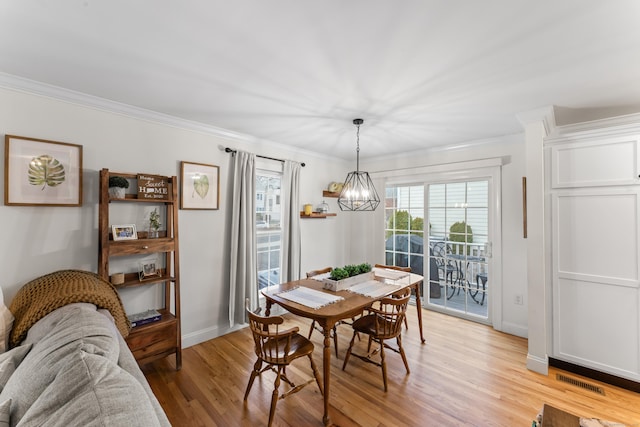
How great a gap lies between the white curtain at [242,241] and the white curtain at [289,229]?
578mm

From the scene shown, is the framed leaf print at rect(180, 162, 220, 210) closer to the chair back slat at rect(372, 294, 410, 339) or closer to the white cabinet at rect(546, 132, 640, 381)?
the chair back slat at rect(372, 294, 410, 339)

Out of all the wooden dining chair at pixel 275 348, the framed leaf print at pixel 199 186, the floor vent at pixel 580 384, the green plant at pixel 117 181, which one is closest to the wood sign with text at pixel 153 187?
the green plant at pixel 117 181

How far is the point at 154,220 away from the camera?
8.65 ft

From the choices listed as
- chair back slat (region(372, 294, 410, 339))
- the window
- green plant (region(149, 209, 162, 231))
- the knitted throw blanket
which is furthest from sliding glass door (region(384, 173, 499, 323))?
the knitted throw blanket

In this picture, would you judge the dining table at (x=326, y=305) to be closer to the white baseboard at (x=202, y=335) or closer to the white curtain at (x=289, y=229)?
the white curtain at (x=289, y=229)

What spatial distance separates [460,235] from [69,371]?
13.4ft

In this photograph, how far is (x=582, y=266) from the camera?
253 cm

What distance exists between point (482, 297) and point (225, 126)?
397 cm

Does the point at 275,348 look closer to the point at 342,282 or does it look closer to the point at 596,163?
the point at 342,282

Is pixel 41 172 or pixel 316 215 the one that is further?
pixel 316 215

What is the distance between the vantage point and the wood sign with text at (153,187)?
2.52 metres

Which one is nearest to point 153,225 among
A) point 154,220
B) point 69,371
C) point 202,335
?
point 154,220

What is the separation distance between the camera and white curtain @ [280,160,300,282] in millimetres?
3902

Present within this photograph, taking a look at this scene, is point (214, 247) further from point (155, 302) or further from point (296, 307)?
point (296, 307)
